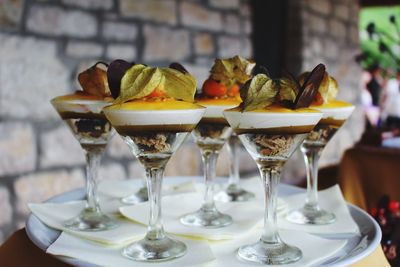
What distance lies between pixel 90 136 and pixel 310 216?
567 mm

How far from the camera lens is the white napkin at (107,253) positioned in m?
0.89

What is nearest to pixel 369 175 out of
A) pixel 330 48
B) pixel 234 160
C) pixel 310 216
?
pixel 234 160

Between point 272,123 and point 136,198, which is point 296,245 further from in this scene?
point 136,198

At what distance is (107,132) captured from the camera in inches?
47.4

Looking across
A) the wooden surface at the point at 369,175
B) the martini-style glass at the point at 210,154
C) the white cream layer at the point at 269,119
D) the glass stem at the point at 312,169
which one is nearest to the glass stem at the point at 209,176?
the martini-style glass at the point at 210,154

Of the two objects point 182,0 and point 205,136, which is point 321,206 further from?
point 182,0

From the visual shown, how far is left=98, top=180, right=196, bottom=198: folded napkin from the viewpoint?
142 centimetres

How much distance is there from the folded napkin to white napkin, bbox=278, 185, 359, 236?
0.96 feet

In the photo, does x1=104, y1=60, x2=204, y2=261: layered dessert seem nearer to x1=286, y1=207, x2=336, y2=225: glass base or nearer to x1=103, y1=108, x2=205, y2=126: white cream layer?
x1=103, y1=108, x2=205, y2=126: white cream layer

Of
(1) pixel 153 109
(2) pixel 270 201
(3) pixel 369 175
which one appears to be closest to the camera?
(1) pixel 153 109

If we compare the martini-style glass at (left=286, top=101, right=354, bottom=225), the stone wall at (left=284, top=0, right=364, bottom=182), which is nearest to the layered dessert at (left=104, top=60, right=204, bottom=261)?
the martini-style glass at (left=286, top=101, right=354, bottom=225)

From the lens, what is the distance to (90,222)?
1.14 meters

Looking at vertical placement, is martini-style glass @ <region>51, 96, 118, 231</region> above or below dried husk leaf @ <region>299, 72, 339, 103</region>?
below

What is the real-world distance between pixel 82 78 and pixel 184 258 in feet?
1.59
